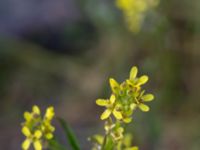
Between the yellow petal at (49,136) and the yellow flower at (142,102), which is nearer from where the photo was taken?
the yellow flower at (142,102)

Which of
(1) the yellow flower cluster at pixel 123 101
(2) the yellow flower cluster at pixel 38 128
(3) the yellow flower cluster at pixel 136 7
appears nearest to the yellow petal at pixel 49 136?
(2) the yellow flower cluster at pixel 38 128

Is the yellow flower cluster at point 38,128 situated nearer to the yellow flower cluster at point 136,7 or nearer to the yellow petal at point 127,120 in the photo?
the yellow petal at point 127,120

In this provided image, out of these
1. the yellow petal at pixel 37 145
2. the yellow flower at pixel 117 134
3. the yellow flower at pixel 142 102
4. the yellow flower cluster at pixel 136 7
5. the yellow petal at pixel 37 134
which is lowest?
the yellow flower at pixel 117 134

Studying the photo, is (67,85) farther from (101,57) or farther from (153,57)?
(153,57)

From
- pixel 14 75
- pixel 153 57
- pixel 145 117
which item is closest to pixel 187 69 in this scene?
pixel 153 57

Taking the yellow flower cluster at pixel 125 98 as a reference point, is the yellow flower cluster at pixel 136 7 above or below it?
above
